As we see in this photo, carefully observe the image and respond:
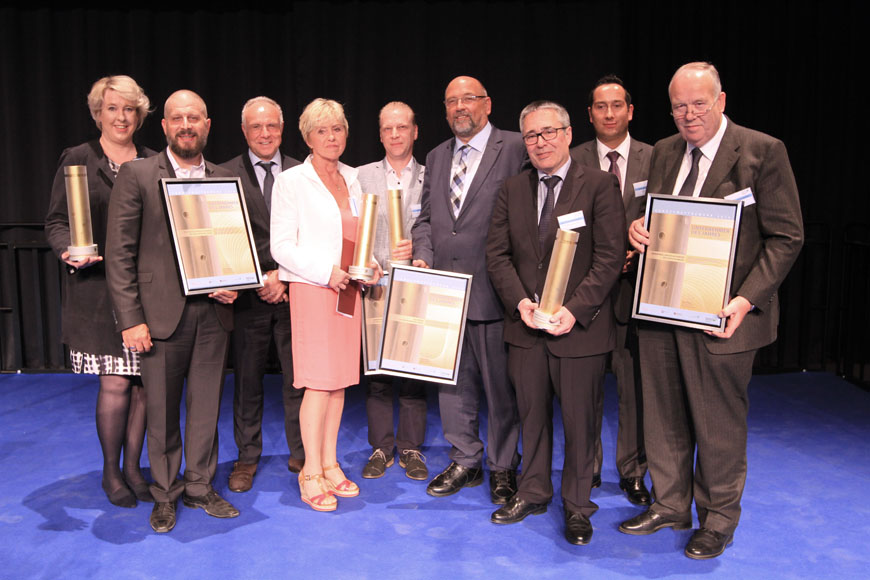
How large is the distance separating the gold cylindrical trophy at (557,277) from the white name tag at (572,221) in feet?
0.20

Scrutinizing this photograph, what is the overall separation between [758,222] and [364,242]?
5.14 ft

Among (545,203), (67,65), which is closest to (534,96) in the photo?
(545,203)

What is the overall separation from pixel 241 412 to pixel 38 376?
122 inches

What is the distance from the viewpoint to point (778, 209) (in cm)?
252

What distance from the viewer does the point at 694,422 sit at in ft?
9.02

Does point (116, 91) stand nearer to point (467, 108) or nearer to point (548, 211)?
point (467, 108)

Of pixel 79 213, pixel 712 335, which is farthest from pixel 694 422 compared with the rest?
pixel 79 213

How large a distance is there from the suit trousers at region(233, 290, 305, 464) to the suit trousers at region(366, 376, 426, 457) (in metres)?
0.40

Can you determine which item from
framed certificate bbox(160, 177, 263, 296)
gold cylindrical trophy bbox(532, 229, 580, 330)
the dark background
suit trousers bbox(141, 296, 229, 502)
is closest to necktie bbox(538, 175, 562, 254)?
gold cylindrical trophy bbox(532, 229, 580, 330)

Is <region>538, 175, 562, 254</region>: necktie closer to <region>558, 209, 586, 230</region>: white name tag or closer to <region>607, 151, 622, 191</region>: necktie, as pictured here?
<region>558, 209, 586, 230</region>: white name tag

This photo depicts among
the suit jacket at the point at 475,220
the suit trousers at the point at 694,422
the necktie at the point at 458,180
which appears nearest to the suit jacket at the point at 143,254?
the suit jacket at the point at 475,220

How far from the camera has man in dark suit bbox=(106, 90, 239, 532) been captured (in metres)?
2.82

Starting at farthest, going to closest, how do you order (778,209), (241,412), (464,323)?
(241,412) < (464,323) < (778,209)

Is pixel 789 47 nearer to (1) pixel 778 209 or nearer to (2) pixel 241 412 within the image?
(1) pixel 778 209
